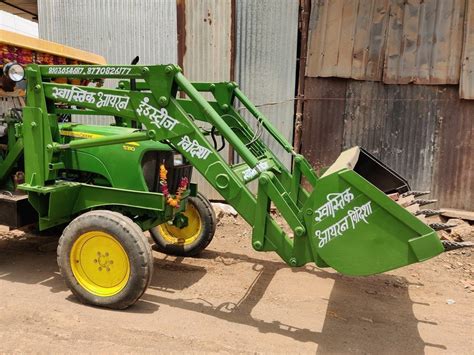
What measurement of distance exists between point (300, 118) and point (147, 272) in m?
3.96

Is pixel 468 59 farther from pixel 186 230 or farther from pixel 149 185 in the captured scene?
pixel 149 185

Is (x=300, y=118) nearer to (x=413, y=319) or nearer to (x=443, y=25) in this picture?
(x=443, y=25)

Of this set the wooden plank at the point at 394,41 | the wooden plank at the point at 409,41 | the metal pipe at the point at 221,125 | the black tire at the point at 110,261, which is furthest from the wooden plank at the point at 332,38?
the black tire at the point at 110,261

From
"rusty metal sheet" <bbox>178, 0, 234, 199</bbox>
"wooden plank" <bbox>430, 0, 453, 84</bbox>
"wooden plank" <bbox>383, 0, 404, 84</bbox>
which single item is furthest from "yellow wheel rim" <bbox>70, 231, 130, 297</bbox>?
"wooden plank" <bbox>430, 0, 453, 84</bbox>

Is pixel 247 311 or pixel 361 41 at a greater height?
pixel 361 41

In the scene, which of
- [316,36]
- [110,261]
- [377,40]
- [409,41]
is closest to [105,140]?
[110,261]

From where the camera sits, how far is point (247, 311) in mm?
3764

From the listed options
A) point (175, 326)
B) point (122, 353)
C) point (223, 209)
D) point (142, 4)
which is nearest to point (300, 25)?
point (142, 4)

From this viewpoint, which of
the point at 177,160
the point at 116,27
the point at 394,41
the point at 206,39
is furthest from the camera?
the point at 116,27

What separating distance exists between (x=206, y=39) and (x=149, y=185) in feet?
11.3

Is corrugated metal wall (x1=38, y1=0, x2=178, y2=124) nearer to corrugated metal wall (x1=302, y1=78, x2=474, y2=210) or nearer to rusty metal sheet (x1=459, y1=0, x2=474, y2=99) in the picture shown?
corrugated metal wall (x1=302, y1=78, x2=474, y2=210)

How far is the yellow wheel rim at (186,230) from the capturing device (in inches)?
202

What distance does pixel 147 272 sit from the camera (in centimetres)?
349

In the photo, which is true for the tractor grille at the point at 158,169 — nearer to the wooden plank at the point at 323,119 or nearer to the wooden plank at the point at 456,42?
the wooden plank at the point at 323,119
